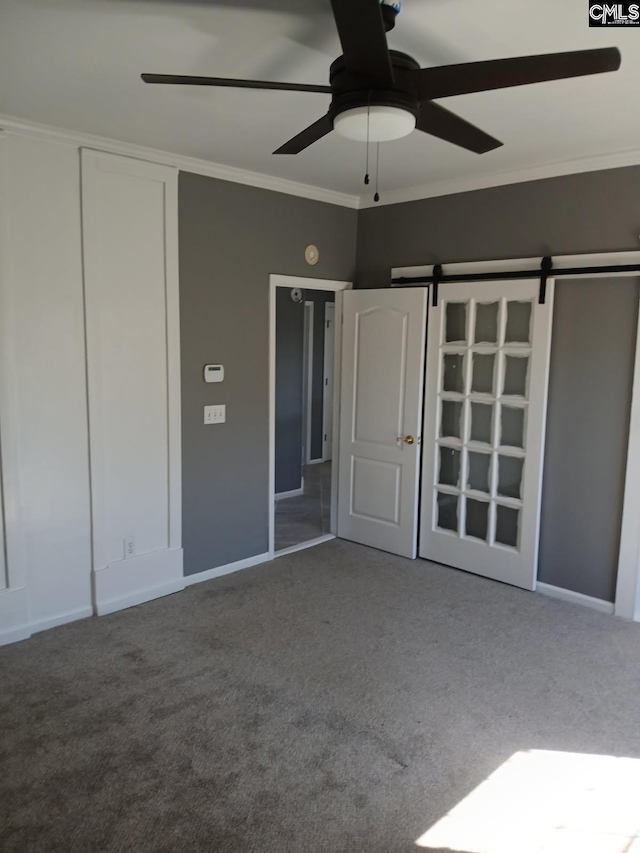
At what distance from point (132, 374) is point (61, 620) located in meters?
1.45

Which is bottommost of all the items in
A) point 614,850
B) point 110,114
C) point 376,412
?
point 614,850

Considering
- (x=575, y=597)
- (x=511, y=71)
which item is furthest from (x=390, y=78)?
(x=575, y=597)

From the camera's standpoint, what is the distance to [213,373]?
13.4 feet

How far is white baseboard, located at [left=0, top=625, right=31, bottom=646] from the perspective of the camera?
3293 mm

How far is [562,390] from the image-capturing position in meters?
3.88

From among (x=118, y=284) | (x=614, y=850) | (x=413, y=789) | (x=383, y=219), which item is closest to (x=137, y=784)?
(x=413, y=789)

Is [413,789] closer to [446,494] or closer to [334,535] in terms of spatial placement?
[446,494]

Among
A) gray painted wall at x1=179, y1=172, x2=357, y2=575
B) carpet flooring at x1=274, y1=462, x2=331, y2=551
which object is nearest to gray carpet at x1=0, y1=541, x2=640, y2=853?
gray painted wall at x1=179, y1=172, x2=357, y2=575

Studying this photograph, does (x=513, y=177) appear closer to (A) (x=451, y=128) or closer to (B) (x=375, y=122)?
(A) (x=451, y=128)

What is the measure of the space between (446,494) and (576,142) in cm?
237

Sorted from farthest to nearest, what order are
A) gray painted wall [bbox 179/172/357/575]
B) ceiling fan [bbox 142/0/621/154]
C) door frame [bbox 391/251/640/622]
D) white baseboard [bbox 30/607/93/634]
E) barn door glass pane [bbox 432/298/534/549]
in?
barn door glass pane [bbox 432/298/534/549] → gray painted wall [bbox 179/172/357/575] → door frame [bbox 391/251/640/622] → white baseboard [bbox 30/607/93/634] → ceiling fan [bbox 142/0/621/154]

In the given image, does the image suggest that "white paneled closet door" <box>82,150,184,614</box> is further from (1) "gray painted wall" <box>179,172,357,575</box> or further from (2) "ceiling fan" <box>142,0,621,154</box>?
(2) "ceiling fan" <box>142,0,621,154</box>

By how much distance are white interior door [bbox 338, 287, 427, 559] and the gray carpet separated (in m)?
0.78

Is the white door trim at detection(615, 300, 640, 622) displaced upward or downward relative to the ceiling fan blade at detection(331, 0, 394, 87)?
downward
